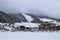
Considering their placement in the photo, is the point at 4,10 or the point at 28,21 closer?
the point at 28,21

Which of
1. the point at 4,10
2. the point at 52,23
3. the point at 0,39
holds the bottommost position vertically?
the point at 0,39

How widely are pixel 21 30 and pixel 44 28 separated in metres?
0.76

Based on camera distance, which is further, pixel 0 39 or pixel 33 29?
pixel 33 29

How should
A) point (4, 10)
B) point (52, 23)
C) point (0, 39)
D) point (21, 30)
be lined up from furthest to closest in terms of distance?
point (4, 10)
point (52, 23)
point (21, 30)
point (0, 39)

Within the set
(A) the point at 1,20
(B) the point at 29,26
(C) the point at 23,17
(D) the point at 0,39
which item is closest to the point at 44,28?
(B) the point at 29,26

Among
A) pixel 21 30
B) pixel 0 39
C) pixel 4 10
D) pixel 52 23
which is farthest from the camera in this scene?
pixel 4 10

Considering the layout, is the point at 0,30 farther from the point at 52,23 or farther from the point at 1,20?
the point at 52,23

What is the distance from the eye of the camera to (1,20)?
4863mm

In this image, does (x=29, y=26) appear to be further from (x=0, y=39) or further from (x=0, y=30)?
(x=0, y=39)

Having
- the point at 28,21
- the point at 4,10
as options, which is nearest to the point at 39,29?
the point at 28,21

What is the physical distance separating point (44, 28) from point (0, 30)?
56.4 inches

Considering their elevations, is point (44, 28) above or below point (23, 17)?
below

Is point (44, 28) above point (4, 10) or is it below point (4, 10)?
below

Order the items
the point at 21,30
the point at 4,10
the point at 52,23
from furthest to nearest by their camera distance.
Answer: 1. the point at 4,10
2. the point at 52,23
3. the point at 21,30
